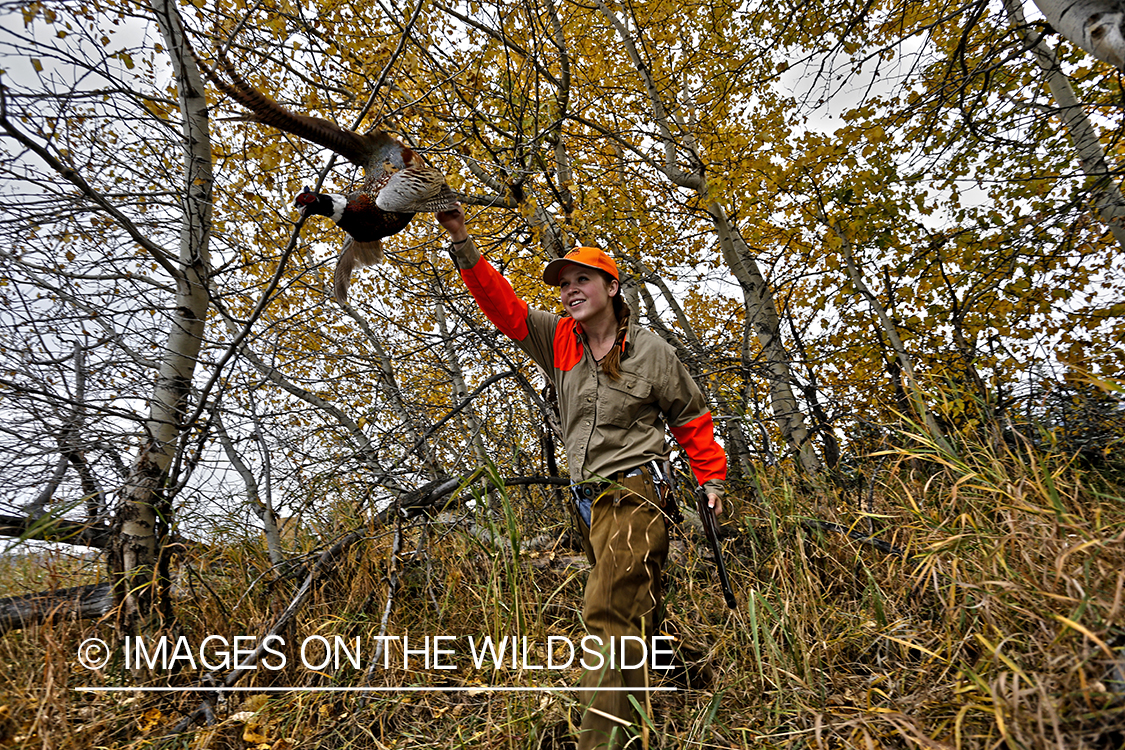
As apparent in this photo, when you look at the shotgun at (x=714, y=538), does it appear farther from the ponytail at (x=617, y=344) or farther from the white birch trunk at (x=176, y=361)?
the white birch trunk at (x=176, y=361)

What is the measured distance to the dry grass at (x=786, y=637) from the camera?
1690 mm

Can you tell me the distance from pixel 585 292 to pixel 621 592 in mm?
1440

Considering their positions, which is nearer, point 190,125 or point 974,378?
point 190,125

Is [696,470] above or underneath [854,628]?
above

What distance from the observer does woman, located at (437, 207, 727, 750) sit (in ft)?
7.57

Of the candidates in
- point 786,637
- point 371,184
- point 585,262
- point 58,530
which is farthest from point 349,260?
point 786,637

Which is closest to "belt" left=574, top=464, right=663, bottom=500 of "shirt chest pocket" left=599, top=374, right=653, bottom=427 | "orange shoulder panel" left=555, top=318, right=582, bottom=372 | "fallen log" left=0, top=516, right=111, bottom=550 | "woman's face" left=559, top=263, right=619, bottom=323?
"shirt chest pocket" left=599, top=374, right=653, bottom=427

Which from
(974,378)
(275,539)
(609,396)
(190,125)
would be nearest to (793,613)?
(609,396)

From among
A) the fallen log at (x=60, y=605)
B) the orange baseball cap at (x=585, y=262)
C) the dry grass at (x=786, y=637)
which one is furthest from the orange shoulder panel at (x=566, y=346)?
the fallen log at (x=60, y=605)

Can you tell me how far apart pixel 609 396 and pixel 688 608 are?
4.63ft

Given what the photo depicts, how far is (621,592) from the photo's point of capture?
90.1 inches

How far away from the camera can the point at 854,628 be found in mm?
2529

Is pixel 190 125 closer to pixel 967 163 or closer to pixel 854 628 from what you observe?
pixel 854 628

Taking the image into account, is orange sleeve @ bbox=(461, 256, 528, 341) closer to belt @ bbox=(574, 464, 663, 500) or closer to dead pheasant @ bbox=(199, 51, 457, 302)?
dead pheasant @ bbox=(199, 51, 457, 302)
